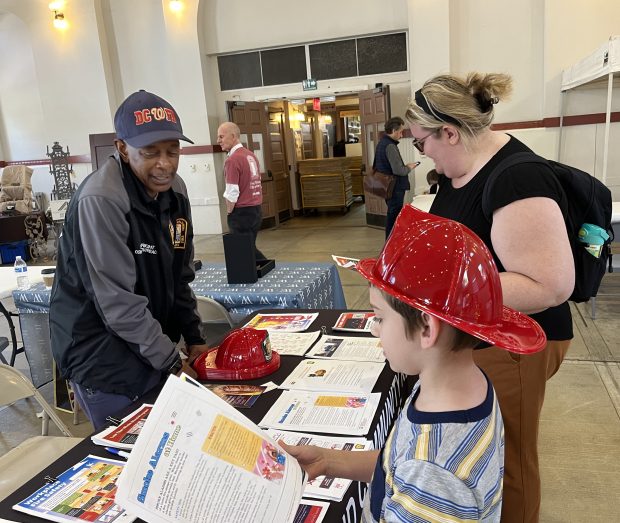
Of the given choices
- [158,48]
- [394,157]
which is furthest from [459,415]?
[158,48]

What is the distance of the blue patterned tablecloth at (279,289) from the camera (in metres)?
2.88

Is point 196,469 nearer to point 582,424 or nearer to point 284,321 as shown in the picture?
point 284,321

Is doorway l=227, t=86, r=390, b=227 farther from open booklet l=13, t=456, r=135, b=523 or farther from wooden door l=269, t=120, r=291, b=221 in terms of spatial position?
open booklet l=13, t=456, r=135, b=523

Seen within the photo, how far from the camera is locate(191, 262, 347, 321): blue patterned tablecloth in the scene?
288cm

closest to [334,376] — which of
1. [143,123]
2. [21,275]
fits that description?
[143,123]

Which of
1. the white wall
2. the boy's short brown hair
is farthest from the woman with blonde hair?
the white wall

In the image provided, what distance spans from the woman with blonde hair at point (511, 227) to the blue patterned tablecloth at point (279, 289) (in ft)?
4.61

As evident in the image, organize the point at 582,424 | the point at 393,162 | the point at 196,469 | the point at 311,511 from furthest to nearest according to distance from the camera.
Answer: the point at 393,162
the point at 582,424
the point at 311,511
the point at 196,469

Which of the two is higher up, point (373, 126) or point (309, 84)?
point (309, 84)

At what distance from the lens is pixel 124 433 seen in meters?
1.41

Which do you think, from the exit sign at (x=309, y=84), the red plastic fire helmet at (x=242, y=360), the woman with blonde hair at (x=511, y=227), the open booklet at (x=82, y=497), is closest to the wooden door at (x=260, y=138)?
the exit sign at (x=309, y=84)

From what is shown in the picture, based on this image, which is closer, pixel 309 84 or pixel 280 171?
pixel 309 84

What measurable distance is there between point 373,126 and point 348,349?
23.4ft

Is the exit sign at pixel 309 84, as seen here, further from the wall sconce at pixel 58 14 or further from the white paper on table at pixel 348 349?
the white paper on table at pixel 348 349
